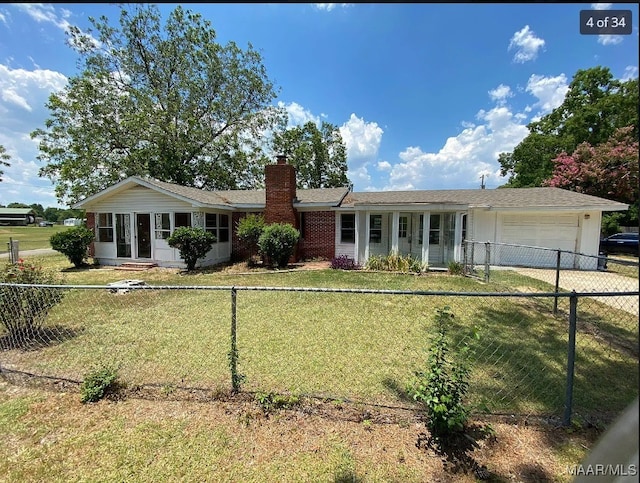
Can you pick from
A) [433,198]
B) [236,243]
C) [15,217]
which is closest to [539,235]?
[433,198]

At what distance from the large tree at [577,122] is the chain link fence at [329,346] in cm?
2271

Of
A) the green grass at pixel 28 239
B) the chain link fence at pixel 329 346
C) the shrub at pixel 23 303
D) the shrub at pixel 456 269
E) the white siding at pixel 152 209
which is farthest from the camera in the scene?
the green grass at pixel 28 239

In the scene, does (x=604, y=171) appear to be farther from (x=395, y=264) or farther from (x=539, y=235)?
(x=395, y=264)

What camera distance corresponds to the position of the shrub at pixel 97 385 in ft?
11.0

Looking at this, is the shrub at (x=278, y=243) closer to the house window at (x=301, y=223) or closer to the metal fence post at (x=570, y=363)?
the house window at (x=301, y=223)

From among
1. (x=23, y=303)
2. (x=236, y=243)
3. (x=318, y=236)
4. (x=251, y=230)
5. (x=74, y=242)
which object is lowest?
(x=23, y=303)

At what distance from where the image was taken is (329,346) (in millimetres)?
4855

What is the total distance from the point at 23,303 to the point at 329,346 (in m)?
4.83

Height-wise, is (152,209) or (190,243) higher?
(152,209)

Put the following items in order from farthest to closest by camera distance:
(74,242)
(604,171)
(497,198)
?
(604,171)
(497,198)
(74,242)

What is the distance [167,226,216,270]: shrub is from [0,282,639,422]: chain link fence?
15.6 ft
